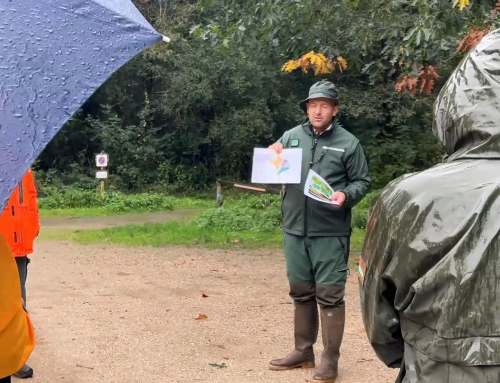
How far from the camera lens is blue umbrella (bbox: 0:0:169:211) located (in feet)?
6.17

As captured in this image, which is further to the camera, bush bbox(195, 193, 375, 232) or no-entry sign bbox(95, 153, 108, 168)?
no-entry sign bbox(95, 153, 108, 168)

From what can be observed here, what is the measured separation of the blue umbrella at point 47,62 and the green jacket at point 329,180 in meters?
2.41

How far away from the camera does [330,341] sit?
4465 millimetres

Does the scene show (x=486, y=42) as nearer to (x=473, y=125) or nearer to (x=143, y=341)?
(x=473, y=125)

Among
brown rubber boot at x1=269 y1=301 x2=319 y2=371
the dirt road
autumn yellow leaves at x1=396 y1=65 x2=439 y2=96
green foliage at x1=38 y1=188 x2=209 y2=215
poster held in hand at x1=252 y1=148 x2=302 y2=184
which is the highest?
autumn yellow leaves at x1=396 y1=65 x2=439 y2=96

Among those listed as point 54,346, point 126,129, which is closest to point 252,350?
point 54,346

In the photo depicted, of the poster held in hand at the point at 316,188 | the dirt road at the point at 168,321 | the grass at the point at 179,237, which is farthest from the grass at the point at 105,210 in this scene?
the poster held in hand at the point at 316,188

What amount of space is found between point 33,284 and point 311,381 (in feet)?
13.6

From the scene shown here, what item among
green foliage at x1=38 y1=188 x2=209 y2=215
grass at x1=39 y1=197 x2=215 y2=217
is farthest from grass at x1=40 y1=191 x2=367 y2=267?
green foliage at x1=38 y1=188 x2=209 y2=215

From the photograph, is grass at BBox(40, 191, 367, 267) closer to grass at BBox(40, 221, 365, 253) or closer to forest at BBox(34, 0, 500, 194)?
grass at BBox(40, 221, 365, 253)

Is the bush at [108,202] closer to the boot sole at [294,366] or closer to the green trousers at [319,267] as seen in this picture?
the boot sole at [294,366]

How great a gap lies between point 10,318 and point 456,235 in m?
1.45

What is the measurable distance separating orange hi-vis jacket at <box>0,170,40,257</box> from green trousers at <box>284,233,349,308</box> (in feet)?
5.95

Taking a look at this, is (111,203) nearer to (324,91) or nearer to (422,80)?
(422,80)
